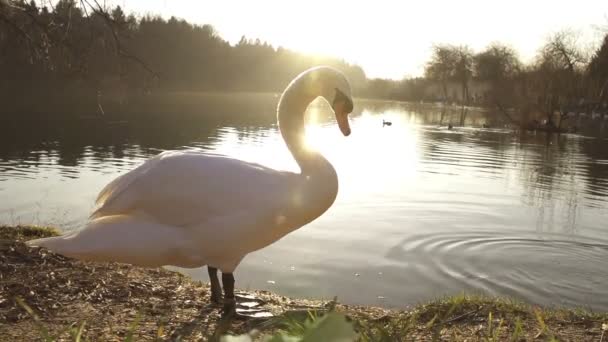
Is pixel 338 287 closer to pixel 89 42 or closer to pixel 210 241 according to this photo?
pixel 210 241

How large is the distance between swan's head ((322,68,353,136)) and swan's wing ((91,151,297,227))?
105 cm

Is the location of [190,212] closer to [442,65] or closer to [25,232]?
[25,232]

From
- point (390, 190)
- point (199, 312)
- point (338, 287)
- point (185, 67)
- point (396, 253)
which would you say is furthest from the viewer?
point (185, 67)

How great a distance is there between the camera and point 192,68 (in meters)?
113

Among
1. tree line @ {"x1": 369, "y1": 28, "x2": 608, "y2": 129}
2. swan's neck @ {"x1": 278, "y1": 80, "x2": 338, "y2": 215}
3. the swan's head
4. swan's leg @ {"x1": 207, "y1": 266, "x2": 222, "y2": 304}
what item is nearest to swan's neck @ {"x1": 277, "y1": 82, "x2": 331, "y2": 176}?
swan's neck @ {"x1": 278, "y1": 80, "x2": 338, "y2": 215}

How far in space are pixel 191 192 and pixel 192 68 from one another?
113m

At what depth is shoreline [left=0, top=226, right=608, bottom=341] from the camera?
180 inches

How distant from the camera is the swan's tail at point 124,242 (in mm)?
4066

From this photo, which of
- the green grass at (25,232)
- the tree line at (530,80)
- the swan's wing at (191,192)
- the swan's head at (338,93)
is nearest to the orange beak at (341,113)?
the swan's head at (338,93)

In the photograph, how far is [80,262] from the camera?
6.39 metres

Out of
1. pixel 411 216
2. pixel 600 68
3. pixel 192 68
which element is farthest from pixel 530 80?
pixel 192 68

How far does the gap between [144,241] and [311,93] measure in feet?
6.76

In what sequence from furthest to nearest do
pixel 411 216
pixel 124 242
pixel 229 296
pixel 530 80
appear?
1. pixel 530 80
2. pixel 411 216
3. pixel 229 296
4. pixel 124 242

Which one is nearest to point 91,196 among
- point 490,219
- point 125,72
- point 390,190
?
point 125,72
